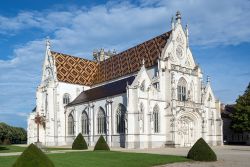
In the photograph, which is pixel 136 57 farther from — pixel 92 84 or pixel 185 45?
pixel 92 84

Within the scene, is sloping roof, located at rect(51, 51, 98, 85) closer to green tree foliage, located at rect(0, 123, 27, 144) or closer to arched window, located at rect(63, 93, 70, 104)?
arched window, located at rect(63, 93, 70, 104)

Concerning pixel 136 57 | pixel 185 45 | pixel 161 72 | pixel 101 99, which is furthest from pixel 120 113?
pixel 185 45

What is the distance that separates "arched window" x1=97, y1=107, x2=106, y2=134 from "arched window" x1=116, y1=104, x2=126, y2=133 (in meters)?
3.17

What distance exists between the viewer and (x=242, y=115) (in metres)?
50.0

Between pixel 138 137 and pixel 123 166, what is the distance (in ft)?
67.9

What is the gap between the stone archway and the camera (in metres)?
42.9

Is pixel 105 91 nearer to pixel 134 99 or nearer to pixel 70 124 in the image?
pixel 134 99

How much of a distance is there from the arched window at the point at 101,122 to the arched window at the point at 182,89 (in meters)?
10.8

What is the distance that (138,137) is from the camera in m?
38.8

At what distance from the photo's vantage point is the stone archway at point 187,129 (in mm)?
42872

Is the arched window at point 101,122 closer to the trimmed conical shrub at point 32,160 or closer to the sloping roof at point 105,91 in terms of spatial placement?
the sloping roof at point 105,91

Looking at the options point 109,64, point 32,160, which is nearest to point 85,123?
point 109,64

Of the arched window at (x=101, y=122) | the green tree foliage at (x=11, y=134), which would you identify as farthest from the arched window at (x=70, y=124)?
the green tree foliage at (x=11, y=134)

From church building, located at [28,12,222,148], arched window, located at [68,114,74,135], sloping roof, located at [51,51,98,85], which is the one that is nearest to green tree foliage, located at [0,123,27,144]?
church building, located at [28,12,222,148]
